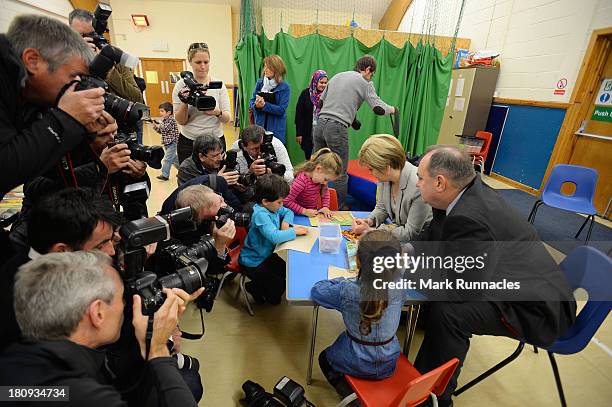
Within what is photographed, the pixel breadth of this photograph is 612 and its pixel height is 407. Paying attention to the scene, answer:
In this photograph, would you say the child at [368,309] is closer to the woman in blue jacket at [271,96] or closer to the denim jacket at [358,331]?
the denim jacket at [358,331]

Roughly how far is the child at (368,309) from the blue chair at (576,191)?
2.87 meters

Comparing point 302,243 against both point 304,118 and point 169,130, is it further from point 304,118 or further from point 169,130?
point 169,130

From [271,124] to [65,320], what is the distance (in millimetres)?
3476

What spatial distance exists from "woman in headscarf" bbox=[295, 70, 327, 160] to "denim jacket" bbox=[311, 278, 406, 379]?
3.11 m

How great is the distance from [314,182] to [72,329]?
2.02 m

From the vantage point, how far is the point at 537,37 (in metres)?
5.20

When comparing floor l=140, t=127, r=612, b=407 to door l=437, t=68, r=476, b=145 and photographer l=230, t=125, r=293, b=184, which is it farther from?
door l=437, t=68, r=476, b=145

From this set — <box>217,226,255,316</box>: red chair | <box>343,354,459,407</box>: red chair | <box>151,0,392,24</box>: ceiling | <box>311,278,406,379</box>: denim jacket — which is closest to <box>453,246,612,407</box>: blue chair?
<box>343,354,459,407</box>: red chair

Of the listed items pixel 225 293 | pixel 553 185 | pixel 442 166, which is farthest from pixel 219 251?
pixel 553 185

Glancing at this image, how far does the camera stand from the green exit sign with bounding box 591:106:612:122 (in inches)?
169

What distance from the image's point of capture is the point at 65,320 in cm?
83

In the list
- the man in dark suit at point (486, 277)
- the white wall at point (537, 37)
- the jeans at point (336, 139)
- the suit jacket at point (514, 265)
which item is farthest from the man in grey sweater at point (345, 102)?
the white wall at point (537, 37)

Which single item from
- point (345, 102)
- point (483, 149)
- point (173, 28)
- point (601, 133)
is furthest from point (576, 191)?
point (173, 28)

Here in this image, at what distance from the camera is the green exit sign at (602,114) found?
14.1 feet
